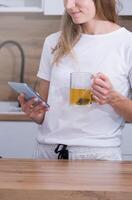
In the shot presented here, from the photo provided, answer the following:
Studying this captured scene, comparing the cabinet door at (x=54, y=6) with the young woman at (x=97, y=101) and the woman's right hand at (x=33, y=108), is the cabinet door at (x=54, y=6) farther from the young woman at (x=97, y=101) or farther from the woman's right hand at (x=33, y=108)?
the woman's right hand at (x=33, y=108)

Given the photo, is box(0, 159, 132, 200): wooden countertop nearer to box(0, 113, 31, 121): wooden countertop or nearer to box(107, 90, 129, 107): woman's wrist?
box(107, 90, 129, 107): woman's wrist

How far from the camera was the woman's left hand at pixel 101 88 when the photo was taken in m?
1.49

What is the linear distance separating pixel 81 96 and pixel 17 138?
1.21 m

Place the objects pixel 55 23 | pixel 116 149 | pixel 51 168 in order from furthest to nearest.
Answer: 1. pixel 55 23
2. pixel 116 149
3. pixel 51 168

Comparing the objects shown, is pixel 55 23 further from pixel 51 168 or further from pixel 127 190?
pixel 127 190

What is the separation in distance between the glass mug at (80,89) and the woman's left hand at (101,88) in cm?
2

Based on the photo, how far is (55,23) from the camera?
3180 millimetres

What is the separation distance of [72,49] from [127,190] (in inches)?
28.9

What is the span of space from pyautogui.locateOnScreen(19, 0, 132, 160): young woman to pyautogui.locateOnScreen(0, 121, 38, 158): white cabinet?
89 cm

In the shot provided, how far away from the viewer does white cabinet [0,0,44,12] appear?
9.53ft

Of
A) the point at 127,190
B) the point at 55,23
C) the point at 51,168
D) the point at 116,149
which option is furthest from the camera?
the point at 55,23

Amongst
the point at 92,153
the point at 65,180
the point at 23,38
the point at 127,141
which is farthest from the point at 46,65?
the point at 23,38

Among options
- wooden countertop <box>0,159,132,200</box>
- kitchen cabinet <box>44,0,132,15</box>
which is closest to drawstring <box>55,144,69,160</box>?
wooden countertop <box>0,159,132,200</box>

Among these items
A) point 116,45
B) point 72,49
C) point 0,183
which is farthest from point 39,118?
point 0,183
